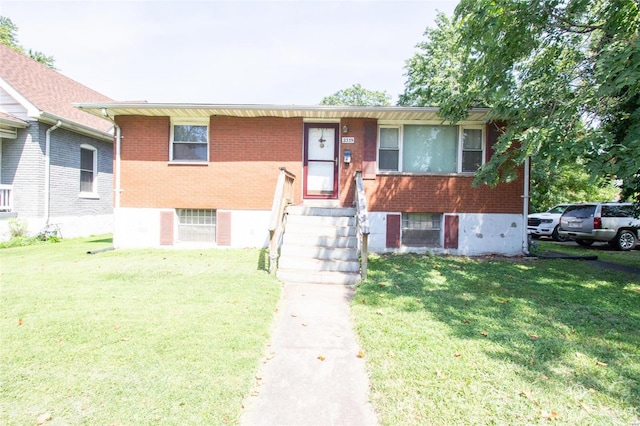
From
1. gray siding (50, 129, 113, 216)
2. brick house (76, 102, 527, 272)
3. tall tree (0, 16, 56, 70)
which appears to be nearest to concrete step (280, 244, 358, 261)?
brick house (76, 102, 527, 272)

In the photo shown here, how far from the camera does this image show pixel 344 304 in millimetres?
4910

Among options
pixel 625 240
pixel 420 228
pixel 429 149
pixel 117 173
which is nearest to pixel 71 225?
pixel 117 173

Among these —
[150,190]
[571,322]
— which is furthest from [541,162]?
[150,190]

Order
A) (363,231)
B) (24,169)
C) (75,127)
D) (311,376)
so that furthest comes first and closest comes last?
(75,127) < (24,169) < (363,231) < (311,376)

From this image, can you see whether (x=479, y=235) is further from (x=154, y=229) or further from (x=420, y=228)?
(x=154, y=229)

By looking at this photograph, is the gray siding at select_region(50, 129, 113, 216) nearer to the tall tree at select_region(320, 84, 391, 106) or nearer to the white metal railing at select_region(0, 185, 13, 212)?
the white metal railing at select_region(0, 185, 13, 212)

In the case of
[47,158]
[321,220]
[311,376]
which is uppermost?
[47,158]

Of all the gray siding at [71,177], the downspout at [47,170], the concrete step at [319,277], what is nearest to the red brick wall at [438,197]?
the concrete step at [319,277]

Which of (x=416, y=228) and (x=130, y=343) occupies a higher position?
(x=416, y=228)

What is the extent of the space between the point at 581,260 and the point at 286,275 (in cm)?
769

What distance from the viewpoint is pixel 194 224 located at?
9289mm

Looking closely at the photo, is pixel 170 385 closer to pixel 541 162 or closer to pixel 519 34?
pixel 541 162

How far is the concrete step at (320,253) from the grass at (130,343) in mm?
778

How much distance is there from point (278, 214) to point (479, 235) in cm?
560
